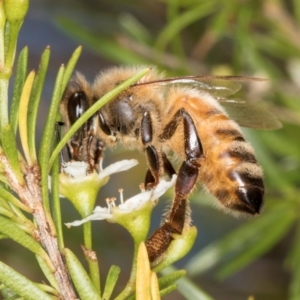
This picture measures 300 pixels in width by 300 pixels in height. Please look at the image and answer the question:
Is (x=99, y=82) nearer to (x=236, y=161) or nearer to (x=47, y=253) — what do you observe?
(x=236, y=161)

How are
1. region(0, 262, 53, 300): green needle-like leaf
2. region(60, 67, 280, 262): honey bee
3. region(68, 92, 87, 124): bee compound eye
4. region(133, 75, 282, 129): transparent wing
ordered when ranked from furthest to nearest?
1. region(133, 75, 282, 129): transparent wing
2. region(68, 92, 87, 124): bee compound eye
3. region(60, 67, 280, 262): honey bee
4. region(0, 262, 53, 300): green needle-like leaf

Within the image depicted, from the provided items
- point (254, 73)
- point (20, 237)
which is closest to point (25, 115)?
point (20, 237)

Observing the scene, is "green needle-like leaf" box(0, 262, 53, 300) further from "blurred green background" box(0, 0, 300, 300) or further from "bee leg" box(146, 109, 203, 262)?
"blurred green background" box(0, 0, 300, 300)

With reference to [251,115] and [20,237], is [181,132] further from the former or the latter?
[20,237]

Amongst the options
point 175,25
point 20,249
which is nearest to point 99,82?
point 175,25

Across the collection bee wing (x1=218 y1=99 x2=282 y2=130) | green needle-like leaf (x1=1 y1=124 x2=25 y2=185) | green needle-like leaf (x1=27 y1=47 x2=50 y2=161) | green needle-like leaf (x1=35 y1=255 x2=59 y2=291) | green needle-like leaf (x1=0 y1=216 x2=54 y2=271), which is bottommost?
green needle-like leaf (x1=35 y1=255 x2=59 y2=291)

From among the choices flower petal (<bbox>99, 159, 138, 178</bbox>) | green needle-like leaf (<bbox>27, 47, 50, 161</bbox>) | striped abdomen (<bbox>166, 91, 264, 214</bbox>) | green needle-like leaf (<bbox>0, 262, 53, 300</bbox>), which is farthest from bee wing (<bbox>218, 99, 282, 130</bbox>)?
green needle-like leaf (<bbox>0, 262, 53, 300</bbox>)

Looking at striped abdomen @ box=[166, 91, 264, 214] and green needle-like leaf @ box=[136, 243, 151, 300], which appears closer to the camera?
green needle-like leaf @ box=[136, 243, 151, 300]

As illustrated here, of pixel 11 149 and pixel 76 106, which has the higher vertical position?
pixel 76 106
